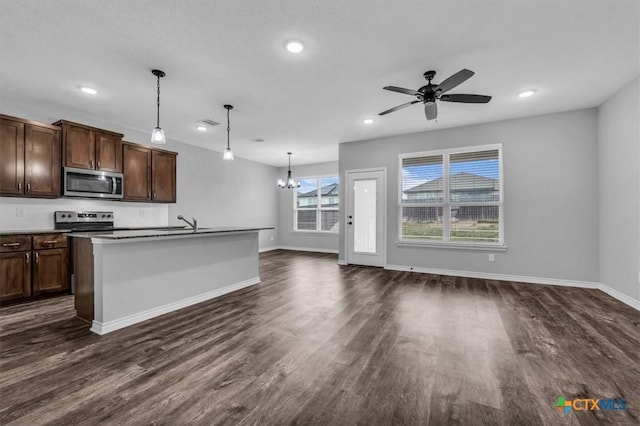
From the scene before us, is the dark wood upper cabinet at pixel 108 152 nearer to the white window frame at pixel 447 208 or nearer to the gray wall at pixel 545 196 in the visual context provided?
the white window frame at pixel 447 208

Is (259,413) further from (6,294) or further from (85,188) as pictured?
(85,188)

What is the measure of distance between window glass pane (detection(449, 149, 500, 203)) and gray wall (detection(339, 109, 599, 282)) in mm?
172

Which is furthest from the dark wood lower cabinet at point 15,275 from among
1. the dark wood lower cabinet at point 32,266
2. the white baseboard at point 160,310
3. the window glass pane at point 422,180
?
the window glass pane at point 422,180

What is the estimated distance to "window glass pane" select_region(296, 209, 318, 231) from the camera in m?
8.82

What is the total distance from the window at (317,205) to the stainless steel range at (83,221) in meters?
5.18

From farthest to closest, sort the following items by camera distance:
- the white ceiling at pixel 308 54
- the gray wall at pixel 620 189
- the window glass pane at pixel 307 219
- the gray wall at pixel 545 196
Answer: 1. the window glass pane at pixel 307 219
2. the gray wall at pixel 545 196
3. the gray wall at pixel 620 189
4. the white ceiling at pixel 308 54

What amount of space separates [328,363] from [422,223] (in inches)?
160

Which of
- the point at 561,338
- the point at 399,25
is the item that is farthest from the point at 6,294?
the point at 561,338

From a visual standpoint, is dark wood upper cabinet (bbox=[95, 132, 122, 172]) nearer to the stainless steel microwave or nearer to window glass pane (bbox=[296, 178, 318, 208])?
the stainless steel microwave

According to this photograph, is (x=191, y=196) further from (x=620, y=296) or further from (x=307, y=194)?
(x=620, y=296)

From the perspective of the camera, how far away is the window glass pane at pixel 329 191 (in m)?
8.51

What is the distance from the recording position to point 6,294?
11.5 feet

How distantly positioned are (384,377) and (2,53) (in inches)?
183

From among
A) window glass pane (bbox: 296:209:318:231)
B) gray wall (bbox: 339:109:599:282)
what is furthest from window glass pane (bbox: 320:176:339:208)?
gray wall (bbox: 339:109:599:282)
